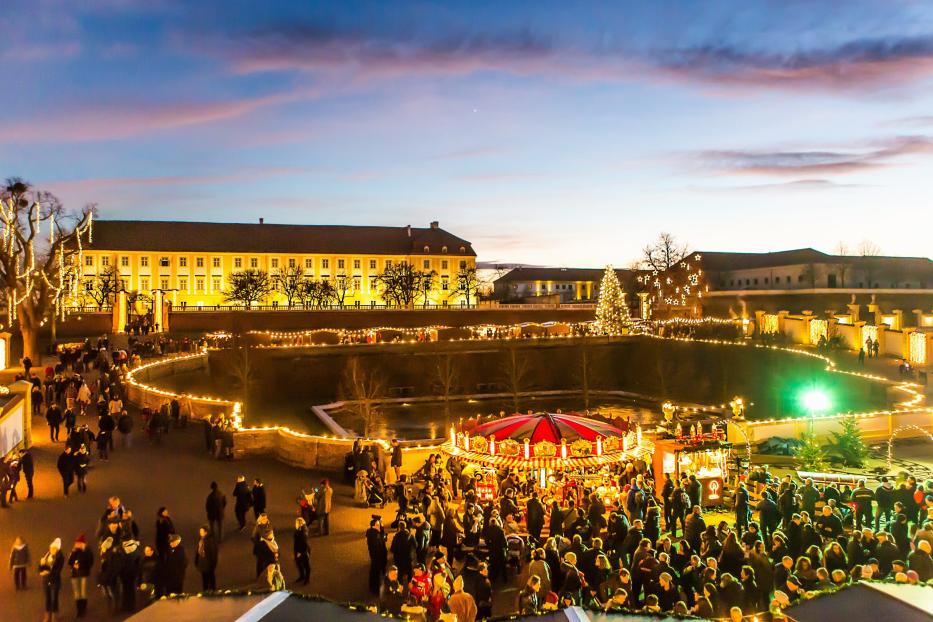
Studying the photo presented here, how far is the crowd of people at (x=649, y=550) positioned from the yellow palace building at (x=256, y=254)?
76801 mm

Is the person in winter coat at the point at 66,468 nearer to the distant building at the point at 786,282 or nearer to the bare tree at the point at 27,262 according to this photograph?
the bare tree at the point at 27,262

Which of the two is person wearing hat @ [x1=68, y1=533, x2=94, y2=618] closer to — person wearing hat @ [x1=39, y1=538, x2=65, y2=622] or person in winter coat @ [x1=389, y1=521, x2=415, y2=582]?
person wearing hat @ [x1=39, y1=538, x2=65, y2=622]

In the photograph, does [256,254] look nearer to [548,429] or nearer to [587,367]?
[587,367]

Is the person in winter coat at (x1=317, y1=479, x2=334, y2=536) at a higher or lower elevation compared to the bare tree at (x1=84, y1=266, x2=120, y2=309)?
lower

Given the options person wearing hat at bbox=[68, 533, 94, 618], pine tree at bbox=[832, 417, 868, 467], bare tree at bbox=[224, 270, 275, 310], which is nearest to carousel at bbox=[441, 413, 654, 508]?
pine tree at bbox=[832, 417, 868, 467]

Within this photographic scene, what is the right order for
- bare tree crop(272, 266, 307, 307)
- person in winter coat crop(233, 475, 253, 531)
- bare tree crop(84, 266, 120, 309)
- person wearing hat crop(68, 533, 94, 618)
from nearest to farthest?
1. person wearing hat crop(68, 533, 94, 618)
2. person in winter coat crop(233, 475, 253, 531)
3. bare tree crop(84, 266, 120, 309)
4. bare tree crop(272, 266, 307, 307)

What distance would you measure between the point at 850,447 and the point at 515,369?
3029cm

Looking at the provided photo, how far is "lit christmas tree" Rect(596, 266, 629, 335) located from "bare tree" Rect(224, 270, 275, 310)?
41650mm

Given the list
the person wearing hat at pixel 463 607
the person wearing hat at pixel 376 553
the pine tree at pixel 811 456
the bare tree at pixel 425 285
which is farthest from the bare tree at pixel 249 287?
the person wearing hat at pixel 463 607

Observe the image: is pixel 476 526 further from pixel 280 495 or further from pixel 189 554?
pixel 280 495

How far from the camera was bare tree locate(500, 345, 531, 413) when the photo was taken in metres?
47.2

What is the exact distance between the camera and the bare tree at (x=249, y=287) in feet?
271

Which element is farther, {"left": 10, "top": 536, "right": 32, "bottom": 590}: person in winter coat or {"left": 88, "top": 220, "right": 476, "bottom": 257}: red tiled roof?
{"left": 88, "top": 220, "right": 476, "bottom": 257}: red tiled roof

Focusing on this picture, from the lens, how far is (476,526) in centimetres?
1135
